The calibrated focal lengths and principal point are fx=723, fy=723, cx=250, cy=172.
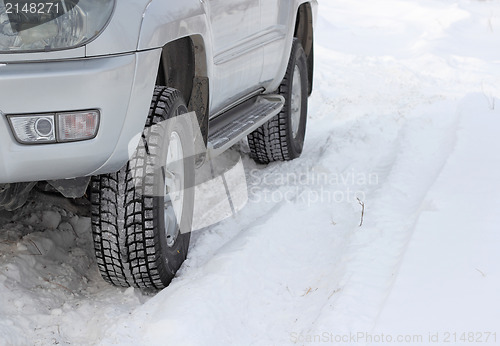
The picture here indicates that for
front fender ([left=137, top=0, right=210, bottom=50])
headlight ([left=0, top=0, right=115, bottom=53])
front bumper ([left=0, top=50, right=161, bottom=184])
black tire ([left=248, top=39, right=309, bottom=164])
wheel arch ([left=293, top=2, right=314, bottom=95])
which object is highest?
headlight ([left=0, top=0, right=115, bottom=53])

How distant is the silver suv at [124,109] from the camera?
2479 millimetres

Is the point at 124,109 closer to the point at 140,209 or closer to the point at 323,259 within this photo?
the point at 140,209

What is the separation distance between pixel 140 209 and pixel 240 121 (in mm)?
1324

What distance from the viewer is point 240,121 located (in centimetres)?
409

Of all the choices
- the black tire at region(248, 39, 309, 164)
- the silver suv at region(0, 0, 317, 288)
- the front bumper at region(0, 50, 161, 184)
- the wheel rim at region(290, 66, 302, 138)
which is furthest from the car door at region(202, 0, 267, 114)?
the wheel rim at region(290, 66, 302, 138)

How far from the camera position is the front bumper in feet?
8.02

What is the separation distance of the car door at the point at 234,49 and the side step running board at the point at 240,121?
0.33 ft

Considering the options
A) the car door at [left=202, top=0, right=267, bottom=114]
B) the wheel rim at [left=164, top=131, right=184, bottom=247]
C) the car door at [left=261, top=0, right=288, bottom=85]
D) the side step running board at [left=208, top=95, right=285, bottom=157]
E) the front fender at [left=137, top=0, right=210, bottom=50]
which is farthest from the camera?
the car door at [left=261, top=0, right=288, bottom=85]

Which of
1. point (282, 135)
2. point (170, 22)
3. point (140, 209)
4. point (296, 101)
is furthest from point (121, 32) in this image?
point (296, 101)

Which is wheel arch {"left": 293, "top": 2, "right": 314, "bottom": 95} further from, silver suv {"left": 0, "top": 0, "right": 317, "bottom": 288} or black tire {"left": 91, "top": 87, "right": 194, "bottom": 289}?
black tire {"left": 91, "top": 87, "right": 194, "bottom": 289}

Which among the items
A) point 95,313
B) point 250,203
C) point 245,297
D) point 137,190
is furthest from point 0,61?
point 250,203

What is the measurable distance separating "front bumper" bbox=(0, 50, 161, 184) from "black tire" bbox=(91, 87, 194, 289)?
0.54 ft

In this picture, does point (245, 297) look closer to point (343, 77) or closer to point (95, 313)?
point (95, 313)

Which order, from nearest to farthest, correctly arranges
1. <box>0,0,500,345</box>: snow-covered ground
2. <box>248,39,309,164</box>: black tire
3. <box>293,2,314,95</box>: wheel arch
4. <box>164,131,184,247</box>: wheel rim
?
<box>0,0,500,345</box>: snow-covered ground
<box>164,131,184,247</box>: wheel rim
<box>248,39,309,164</box>: black tire
<box>293,2,314,95</box>: wheel arch
